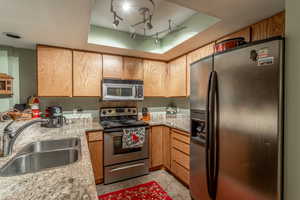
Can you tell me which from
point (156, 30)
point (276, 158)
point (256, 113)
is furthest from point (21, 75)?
point (276, 158)

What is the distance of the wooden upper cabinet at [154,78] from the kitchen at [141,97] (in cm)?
2

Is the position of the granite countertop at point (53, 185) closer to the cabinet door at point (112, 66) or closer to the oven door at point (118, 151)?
the oven door at point (118, 151)

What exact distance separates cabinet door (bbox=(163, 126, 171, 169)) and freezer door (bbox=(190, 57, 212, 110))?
1048 mm

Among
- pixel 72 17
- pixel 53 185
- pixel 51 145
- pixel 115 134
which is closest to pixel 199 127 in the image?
pixel 115 134

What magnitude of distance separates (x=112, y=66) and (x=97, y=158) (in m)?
1.56

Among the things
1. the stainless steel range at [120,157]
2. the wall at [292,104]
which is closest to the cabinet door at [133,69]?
the stainless steel range at [120,157]

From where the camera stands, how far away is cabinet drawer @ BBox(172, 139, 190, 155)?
6.62ft

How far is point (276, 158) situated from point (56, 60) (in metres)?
2.80

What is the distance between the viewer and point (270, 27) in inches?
56.2

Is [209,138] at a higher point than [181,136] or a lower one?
higher

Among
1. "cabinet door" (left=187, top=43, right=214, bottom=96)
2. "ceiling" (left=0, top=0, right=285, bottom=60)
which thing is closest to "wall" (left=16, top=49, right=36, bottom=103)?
"ceiling" (left=0, top=0, right=285, bottom=60)

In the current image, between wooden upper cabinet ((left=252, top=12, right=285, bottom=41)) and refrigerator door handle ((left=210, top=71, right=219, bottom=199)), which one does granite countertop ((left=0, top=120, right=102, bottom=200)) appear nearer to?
refrigerator door handle ((left=210, top=71, right=219, bottom=199))

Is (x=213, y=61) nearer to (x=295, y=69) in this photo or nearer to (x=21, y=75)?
(x=295, y=69)

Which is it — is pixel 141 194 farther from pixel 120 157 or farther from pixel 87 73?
pixel 87 73
